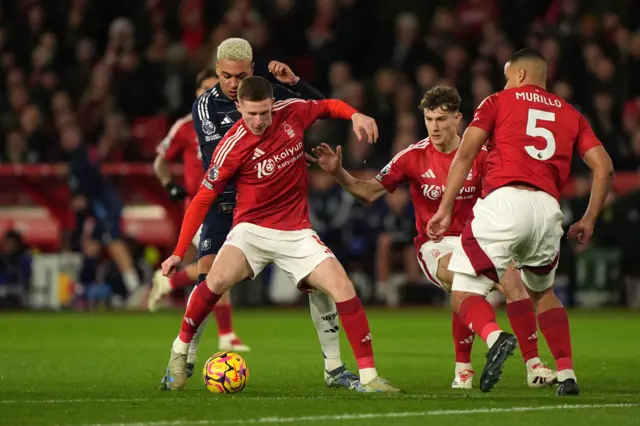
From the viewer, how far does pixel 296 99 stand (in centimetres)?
908

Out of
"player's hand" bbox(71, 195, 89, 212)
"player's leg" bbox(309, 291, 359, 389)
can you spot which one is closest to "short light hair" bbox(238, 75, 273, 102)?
"player's leg" bbox(309, 291, 359, 389)

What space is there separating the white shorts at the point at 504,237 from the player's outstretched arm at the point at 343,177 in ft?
3.99

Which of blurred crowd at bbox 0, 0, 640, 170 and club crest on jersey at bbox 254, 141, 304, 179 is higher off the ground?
blurred crowd at bbox 0, 0, 640, 170

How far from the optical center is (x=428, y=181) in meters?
9.25

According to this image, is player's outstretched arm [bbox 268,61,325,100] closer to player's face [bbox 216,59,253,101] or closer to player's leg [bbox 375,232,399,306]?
player's face [bbox 216,59,253,101]

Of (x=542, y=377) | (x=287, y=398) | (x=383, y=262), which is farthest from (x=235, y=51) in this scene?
(x=383, y=262)

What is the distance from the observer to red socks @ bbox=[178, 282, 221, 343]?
8.71 m

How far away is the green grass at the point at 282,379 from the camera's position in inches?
277

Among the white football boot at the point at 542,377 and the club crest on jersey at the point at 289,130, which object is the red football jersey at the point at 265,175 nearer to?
the club crest on jersey at the point at 289,130

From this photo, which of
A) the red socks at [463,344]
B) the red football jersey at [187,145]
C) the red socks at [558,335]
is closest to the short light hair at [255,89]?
the red socks at [463,344]

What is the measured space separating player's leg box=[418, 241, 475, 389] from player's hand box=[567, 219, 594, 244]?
986 millimetres

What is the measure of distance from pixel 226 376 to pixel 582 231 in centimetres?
237

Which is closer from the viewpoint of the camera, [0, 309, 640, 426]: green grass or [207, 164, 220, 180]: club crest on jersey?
[0, 309, 640, 426]: green grass

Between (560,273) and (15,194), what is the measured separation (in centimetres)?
782
